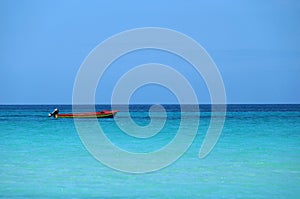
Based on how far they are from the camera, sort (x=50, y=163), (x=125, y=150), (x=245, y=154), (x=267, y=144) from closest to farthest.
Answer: (x=50, y=163) < (x=245, y=154) < (x=125, y=150) < (x=267, y=144)

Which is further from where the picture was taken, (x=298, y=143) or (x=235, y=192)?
(x=298, y=143)

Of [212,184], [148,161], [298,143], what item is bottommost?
[298,143]

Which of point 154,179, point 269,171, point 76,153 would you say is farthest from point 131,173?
point 76,153

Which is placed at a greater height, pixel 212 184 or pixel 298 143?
pixel 212 184

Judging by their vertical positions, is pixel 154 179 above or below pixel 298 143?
above

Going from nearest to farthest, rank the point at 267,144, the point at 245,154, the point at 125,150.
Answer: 1. the point at 245,154
2. the point at 125,150
3. the point at 267,144

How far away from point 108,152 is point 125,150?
0.87 metres

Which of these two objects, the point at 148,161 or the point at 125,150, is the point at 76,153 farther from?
the point at 148,161

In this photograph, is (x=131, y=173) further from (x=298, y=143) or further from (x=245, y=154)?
(x=298, y=143)

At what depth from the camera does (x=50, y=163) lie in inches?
566

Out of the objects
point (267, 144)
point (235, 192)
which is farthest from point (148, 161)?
point (267, 144)

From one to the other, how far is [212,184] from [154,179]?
1.38m

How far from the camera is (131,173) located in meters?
12.7

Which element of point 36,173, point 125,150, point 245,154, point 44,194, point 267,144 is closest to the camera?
point 44,194
